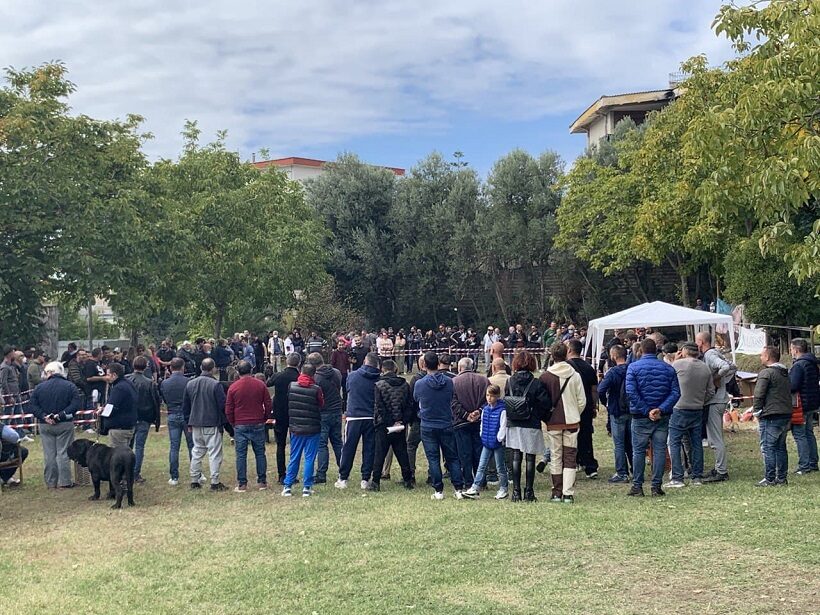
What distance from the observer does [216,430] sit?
11.0m

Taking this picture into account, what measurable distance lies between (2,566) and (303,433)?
11.9 feet

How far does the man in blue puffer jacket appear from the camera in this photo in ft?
31.3

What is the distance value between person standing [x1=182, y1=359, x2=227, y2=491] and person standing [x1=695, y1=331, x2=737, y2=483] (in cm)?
591

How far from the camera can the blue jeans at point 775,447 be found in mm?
9961

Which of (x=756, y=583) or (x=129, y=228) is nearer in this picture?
(x=756, y=583)

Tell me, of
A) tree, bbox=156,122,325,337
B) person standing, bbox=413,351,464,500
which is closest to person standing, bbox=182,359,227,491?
person standing, bbox=413,351,464,500

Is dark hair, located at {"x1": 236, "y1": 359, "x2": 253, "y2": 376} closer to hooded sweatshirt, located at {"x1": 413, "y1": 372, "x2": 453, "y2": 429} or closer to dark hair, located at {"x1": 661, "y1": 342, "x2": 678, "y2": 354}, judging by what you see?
hooded sweatshirt, located at {"x1": 413, "y1": 372, "x2": 453, "y2": 429}

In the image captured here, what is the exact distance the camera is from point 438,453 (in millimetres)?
10102

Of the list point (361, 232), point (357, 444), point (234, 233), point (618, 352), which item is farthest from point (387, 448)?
point (361, 232)

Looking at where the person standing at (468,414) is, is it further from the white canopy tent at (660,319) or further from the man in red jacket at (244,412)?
the white canopy tent at (660,319)

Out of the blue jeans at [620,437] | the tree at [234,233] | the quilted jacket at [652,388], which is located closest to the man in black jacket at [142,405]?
the blue jeans at [620,437]

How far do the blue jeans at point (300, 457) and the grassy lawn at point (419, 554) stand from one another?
281 millimetres

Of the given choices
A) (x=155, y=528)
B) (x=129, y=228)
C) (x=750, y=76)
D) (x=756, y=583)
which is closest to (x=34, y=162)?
(x=129, y=228)

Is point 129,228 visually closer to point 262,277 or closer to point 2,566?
point 262,277
